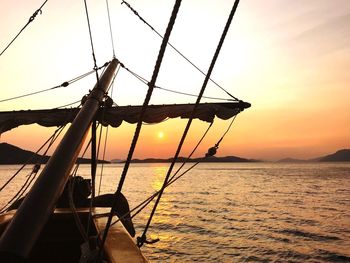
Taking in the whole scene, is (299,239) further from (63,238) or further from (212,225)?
(63,238)

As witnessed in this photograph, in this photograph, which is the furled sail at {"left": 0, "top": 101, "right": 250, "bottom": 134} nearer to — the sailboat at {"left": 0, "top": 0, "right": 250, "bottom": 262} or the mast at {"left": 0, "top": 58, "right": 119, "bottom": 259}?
the sailboat at {"left": 0, "top": 0, "right": 250, "bottom": 262}

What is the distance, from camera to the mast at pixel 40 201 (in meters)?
2.07

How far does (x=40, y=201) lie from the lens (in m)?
2.40

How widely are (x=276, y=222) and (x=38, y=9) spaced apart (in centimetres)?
3016

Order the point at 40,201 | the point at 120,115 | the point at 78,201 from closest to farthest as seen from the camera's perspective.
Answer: the point at 40,201
the point at 78,201
the point at 120,115

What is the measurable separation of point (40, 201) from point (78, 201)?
8681 mm

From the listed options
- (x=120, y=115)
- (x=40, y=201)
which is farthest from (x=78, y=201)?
(x=40, y=201)

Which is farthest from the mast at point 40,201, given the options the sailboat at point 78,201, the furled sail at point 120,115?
the furled sail at point 120,115

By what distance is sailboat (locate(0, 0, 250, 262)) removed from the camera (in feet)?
7.49

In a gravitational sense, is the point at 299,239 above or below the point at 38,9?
below

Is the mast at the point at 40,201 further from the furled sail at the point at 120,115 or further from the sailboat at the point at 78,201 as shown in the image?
the furled sail at the point at 120,115

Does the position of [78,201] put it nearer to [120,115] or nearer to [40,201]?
[120,115]

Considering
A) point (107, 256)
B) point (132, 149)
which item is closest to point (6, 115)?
point (107, 256)

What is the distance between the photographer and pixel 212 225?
101ft
